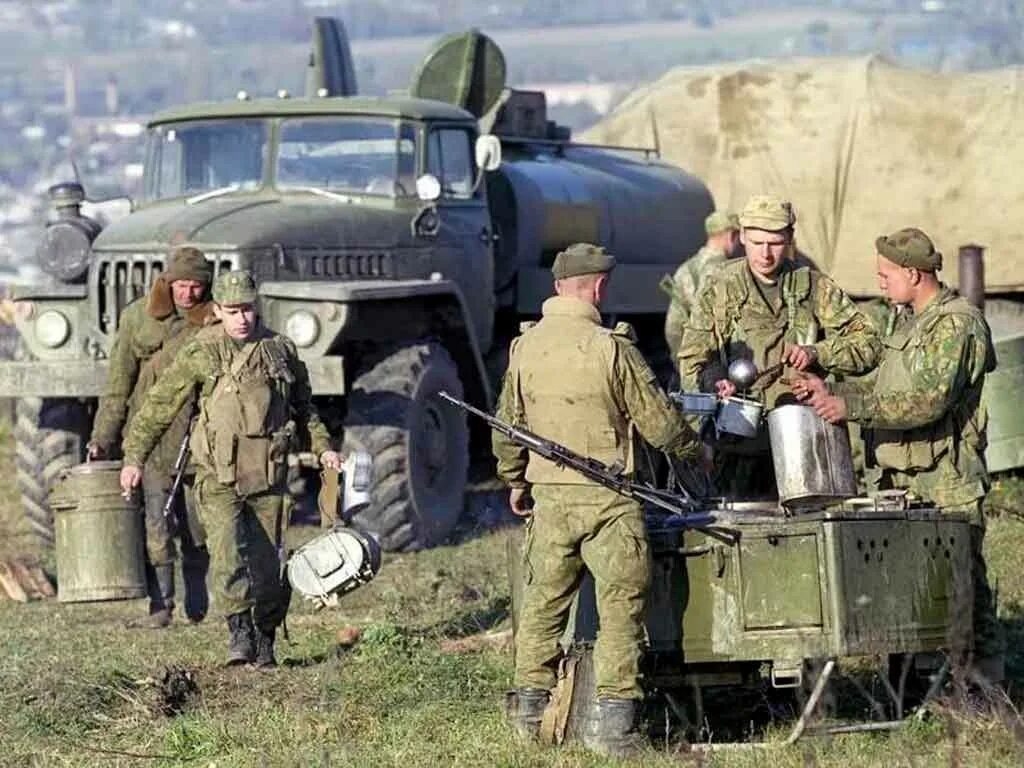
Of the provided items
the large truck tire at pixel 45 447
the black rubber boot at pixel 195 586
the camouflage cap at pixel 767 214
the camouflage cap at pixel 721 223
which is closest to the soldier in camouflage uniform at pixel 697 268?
the camouflage cap at pixel 721 223

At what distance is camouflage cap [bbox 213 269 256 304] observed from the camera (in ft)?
34.0

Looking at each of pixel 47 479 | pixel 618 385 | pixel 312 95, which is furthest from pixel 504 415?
pixel 312 95

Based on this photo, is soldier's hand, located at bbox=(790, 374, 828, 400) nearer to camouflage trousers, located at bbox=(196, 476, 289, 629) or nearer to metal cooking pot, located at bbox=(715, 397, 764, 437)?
metal cooking pot, located at bbox=(715, 397, 764, 437)

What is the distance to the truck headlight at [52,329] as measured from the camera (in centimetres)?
1463

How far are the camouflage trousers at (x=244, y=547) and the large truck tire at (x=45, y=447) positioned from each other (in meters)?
4.21

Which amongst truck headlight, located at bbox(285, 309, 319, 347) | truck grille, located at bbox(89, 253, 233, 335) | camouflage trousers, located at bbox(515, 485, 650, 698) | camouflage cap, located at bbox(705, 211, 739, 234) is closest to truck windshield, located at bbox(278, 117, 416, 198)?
truck grille, located at bbox(89, 253, 233, 335)

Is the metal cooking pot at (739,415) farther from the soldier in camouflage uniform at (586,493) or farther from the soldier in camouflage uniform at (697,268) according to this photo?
the soldier in camouflage uniform at (697,268)

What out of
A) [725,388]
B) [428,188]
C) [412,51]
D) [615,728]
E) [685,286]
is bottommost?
[615,728]

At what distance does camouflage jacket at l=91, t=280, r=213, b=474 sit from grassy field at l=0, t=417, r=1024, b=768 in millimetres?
844

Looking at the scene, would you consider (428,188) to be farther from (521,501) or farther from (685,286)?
(521,501)

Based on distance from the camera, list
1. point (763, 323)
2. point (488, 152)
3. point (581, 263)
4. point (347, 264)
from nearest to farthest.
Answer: point (581, 263) → point (763, 323) → point (347, 264) → point (488, 152)

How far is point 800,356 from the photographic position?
919 centimetres

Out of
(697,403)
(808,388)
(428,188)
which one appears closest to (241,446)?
(697,403)

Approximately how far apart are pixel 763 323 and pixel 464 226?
639cm
